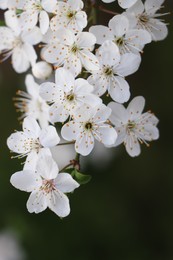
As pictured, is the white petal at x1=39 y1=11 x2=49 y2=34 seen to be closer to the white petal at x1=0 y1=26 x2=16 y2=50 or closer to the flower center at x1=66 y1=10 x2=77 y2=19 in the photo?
the flower center at x1=66 y1=10 x2=77 y2=19

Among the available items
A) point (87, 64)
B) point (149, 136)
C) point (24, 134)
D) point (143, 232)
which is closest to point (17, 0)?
point (87, 64)

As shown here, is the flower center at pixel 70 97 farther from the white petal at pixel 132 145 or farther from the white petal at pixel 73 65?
the white petal at pixel 132 145

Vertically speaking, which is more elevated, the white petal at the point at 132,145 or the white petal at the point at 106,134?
the white petal at the point at 106,134

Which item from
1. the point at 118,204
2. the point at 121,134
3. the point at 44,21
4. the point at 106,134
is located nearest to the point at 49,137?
the point at 106,134

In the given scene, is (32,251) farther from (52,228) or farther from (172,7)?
(172,7)

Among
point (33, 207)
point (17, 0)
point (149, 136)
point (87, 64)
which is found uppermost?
point (17, 0)

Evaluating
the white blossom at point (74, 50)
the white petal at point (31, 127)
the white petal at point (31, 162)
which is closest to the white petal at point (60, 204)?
the white petal at point (31, 162)
